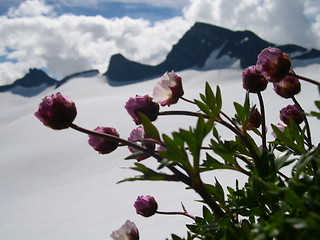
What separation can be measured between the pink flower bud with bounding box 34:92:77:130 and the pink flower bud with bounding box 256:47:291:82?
→ 0.33 m

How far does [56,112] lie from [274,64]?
37 cm

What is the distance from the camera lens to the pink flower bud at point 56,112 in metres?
0.50

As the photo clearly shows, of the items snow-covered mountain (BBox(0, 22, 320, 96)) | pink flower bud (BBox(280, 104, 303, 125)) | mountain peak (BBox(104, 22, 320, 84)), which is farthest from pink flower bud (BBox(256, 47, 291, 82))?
snow-covered mountain (BBox(0, 22, 320, 96))

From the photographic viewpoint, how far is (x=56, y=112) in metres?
0.50

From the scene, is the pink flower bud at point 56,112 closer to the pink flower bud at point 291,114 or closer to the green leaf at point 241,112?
the green leaf at point 241,112

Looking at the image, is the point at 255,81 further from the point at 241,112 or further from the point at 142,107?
the point at 142,107

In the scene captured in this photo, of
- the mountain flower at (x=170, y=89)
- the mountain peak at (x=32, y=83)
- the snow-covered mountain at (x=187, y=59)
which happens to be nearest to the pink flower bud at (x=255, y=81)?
the mountain flower at (x=170, y=89)

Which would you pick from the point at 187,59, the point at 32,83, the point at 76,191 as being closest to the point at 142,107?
the point at 76,191

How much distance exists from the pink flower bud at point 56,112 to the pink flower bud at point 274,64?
33cm

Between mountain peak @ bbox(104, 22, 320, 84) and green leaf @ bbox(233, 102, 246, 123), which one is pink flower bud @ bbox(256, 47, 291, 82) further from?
mountain peak @ bbox(104, 22, 320, 84)

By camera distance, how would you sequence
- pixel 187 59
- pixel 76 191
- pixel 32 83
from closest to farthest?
pixel 76 191 → pixel 187 59 → pixel 32 83

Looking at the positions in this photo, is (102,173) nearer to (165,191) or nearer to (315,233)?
(165,191)

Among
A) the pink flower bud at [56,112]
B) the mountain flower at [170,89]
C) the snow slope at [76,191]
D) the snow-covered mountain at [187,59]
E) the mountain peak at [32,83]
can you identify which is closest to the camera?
the pink flower bud at [56,112]

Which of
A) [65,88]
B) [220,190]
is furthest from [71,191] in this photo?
[65,88]
